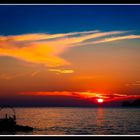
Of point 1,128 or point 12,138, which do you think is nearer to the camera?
point 12,138

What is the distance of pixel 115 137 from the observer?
338 centimetres

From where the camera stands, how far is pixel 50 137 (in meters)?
3.40
